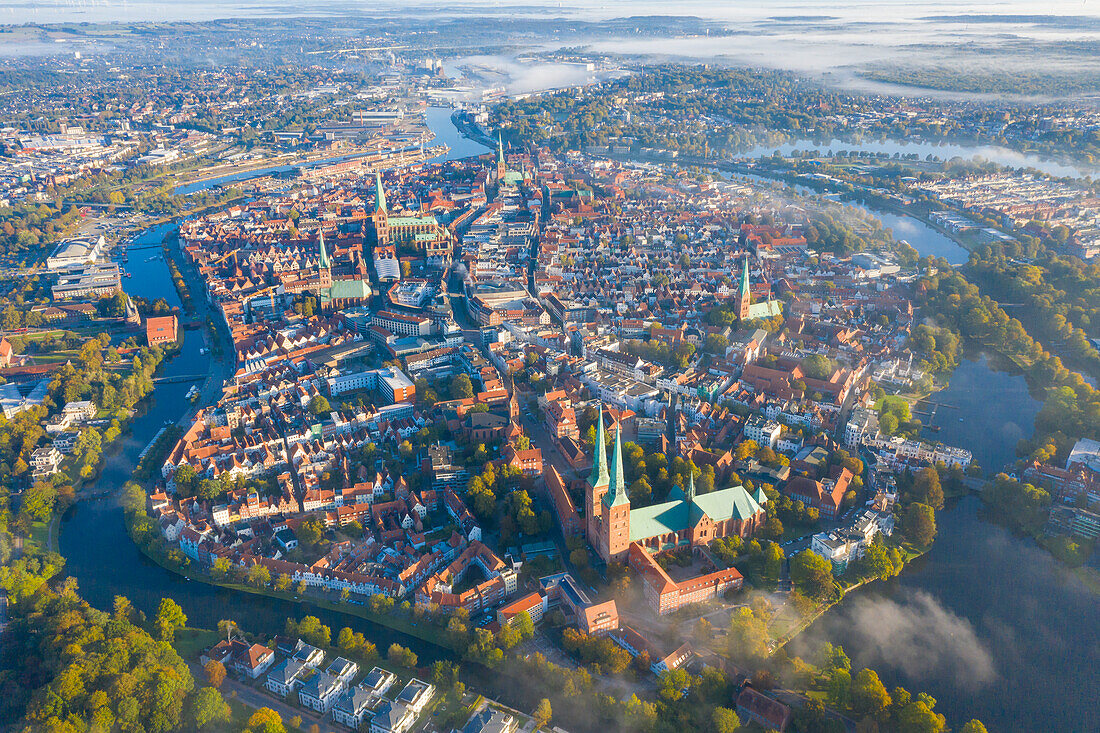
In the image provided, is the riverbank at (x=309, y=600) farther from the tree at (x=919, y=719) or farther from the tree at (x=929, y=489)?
the tree at (x=929, y=489)

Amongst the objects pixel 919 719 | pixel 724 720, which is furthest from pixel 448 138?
pixel 919 719

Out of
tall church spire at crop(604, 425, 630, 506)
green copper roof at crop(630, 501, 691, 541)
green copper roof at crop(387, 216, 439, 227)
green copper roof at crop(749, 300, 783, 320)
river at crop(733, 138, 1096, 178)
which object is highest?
tall church spire at crop(604, 425, 630, 506)

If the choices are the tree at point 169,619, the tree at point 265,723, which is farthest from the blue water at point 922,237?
the tree at point 169,619

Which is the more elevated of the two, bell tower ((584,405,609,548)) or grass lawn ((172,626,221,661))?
bell tower ((584,405,609,548))

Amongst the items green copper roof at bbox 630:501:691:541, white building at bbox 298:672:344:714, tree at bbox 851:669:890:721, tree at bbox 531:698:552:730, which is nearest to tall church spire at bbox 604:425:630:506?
green copper roof at bbox 630:501:691:541

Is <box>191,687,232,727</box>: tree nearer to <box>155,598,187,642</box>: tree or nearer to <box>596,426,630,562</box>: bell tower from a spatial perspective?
<box>155,598,187,642</box>: tree

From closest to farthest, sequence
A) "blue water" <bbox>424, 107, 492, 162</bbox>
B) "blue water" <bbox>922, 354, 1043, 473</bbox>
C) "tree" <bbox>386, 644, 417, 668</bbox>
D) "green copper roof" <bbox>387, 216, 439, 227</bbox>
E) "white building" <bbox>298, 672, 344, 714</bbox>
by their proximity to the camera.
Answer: "white building" <bbox>298, 672, 344, 714</bbox>
"tree" <bbox>386, 644, 417, 668</bbox>
"blue water" <bbox>922, 354, 1043, 473</bbox>
"green copper roof" <bbox>387, 216, 439, 227</bbox>
"blue water" <bbox>424, 107, 492, 162</bbox>
